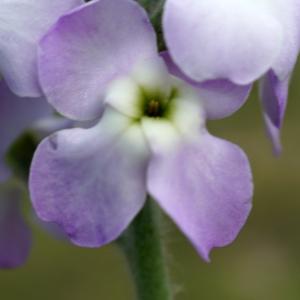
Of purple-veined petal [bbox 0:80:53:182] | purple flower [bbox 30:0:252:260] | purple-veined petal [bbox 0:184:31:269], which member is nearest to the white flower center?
purple flower [bbox 30:0:252:260]

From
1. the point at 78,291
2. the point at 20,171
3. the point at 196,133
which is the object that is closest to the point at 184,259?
the point at 78,291

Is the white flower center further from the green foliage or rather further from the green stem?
the green foliage

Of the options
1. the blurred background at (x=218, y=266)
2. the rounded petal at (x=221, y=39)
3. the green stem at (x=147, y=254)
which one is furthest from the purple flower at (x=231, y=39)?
the blurred background at (x=218, y=266)

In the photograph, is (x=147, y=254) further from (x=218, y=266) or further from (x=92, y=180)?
(x=218, y=266)

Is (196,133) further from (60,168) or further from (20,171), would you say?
(20,171)

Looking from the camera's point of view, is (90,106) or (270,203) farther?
(270,203)

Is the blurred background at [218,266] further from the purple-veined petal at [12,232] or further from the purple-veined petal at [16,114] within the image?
the purple-veined petal at [16,114]
